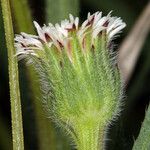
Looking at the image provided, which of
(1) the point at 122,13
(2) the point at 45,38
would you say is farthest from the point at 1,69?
(2) the point at 45,38

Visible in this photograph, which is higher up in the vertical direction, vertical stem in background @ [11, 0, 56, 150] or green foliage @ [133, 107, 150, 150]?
vertical stem in background @ [11, 0, 56, 150]

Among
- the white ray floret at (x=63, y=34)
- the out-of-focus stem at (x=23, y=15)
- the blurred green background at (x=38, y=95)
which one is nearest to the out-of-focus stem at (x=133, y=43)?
the blurred green background at (x=38, y=95)

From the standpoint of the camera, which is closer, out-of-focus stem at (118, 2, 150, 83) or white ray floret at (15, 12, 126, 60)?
white ray floret at (15, 12, 126, 60)

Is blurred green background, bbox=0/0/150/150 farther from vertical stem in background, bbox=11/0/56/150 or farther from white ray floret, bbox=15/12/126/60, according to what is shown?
white ray floret, bbox=15/12/126/60

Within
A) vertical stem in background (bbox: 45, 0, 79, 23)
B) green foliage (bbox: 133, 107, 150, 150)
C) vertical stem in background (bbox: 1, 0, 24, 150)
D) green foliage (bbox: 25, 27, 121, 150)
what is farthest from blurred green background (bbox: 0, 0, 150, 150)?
vertical stem in background (bbox: 1, 0, 24, 150)

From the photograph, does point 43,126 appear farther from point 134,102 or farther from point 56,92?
point 134,102

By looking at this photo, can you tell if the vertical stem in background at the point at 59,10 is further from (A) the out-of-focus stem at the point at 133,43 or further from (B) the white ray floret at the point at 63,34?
(B) the white ray floret at the point at 63,34

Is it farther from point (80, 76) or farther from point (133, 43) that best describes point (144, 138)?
point (133, 43)
